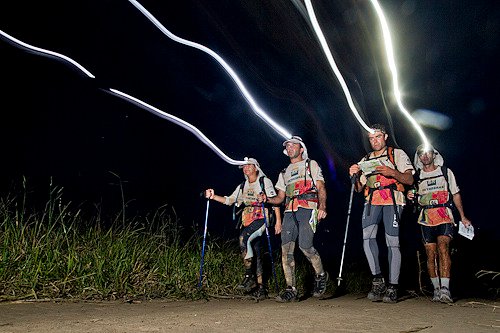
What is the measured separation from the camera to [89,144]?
15680 millimetres

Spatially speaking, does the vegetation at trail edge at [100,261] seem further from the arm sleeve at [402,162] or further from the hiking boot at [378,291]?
the arm sleeve at [402,162]

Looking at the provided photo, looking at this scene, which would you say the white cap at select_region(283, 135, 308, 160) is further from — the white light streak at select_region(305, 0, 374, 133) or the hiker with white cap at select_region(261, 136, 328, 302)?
the white light streak at select_region(305, 0, 374, 133)

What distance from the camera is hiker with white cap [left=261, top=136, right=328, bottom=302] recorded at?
7.75 meters

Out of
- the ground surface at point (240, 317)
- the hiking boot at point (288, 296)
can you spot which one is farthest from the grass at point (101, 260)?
the hiking boot at point (288, 296)

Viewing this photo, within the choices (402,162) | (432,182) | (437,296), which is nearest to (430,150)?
(432,182)

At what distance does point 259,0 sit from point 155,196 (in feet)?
39.6

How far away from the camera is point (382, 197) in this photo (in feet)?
25.2

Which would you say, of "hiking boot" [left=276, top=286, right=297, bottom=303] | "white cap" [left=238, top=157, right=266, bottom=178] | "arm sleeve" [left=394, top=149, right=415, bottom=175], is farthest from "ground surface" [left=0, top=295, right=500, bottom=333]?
"white cap" [left=238, top=157, right=266, bottom=178]

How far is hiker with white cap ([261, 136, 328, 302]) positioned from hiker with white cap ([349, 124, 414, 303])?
0.53 m

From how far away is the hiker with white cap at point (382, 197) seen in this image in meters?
7.52

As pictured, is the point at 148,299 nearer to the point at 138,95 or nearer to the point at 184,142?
the point at 138,95

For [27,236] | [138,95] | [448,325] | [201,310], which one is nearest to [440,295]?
[448,325]

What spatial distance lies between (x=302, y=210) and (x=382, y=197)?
1013 millimetres

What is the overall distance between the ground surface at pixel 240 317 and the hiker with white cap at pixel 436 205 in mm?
1241
